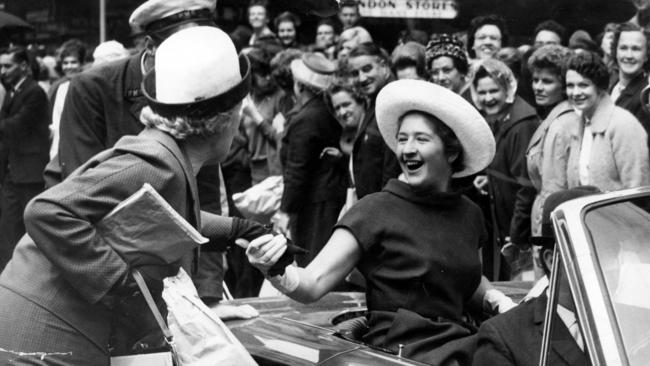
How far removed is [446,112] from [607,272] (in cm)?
181

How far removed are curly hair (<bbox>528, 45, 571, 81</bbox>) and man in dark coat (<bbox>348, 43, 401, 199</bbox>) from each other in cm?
103

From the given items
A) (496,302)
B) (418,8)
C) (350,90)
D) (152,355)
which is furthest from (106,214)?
(418,8)

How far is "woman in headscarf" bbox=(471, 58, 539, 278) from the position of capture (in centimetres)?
730

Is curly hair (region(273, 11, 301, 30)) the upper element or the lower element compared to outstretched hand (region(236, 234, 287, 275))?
lower

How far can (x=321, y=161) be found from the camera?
8547 mm

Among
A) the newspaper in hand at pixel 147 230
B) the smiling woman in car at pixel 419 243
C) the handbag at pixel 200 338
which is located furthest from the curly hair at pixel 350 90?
the handbag at pixel 200 338

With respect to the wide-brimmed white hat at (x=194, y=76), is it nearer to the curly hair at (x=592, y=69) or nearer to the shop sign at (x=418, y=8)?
the curly hair at (x=592, y=69)

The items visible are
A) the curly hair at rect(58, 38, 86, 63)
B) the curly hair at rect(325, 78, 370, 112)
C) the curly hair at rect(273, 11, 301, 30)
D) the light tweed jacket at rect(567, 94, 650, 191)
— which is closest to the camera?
the light tweed jacket at rect(567, 94, 650, 191)

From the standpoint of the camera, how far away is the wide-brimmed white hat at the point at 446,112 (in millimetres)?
4707

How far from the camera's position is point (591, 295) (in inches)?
114

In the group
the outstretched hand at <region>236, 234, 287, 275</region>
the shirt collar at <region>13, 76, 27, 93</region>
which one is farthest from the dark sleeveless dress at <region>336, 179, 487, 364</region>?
the shirt collar at <region>13, 76, 27, 93</region>

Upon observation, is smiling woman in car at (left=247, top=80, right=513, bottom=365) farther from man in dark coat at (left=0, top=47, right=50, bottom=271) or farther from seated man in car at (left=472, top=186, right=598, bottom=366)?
man in dark coat at (left=0, top=47, right=50, bottom=271)

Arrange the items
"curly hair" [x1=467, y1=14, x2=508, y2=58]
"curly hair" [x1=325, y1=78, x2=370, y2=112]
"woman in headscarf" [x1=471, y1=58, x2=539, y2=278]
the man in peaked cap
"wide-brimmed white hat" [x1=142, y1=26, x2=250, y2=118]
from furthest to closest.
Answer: "curly hair" [x1=467, y1=14, x2=508, y2=58] → "curly hair" [x1=325, y1=78, x2=370, y2=112] → "woman in headscarf" [x1=471, y1=58, x2=539, y2=278] → the man in peaked cap → "wide-brimmed white hat" [x1=142, y1=26, x2=250, y2=118]

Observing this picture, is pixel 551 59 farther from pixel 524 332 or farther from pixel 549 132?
pixel 524 332
